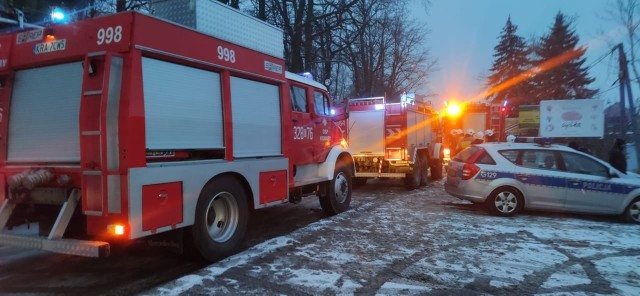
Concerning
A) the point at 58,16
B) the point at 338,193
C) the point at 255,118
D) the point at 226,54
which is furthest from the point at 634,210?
the point at 58,16

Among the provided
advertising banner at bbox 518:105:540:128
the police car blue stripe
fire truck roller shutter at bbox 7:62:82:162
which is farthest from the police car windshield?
advertising banner at bbox 518:105:540:128

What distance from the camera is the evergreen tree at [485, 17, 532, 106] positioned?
50.3 meters

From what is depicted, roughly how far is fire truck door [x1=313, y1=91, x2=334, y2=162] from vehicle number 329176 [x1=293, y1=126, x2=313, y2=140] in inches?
7.5

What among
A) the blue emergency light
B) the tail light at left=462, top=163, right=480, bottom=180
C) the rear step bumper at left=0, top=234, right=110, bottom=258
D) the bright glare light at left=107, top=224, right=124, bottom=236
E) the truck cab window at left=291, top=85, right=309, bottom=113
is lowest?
the rear step bumper at left=0, top=234, right=110, bottom=258

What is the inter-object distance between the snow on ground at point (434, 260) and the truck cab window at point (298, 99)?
2080 mm

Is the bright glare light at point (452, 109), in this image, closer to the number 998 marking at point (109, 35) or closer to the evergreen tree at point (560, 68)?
the number 998 marking at point (109, 35)

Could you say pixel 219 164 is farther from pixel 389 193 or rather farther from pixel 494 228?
pixel 389 193

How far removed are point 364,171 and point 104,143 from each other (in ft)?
33.2

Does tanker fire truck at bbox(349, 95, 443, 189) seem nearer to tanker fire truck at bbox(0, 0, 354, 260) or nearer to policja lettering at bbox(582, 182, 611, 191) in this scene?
policja lettering at bbox(582, 182, 611, 191)

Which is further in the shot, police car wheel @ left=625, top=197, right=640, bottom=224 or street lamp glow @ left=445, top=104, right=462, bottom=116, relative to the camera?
street lamp glow @ left=445, top=104, right=462, bottom=116

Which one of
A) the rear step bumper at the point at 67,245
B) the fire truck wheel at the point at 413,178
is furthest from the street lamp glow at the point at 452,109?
the rear step bumper at the point at 67,245

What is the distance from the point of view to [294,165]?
25.7 ft

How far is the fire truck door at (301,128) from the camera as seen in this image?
7.80 metres

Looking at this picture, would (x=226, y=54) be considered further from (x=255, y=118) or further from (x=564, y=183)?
(x=564, y=183)
